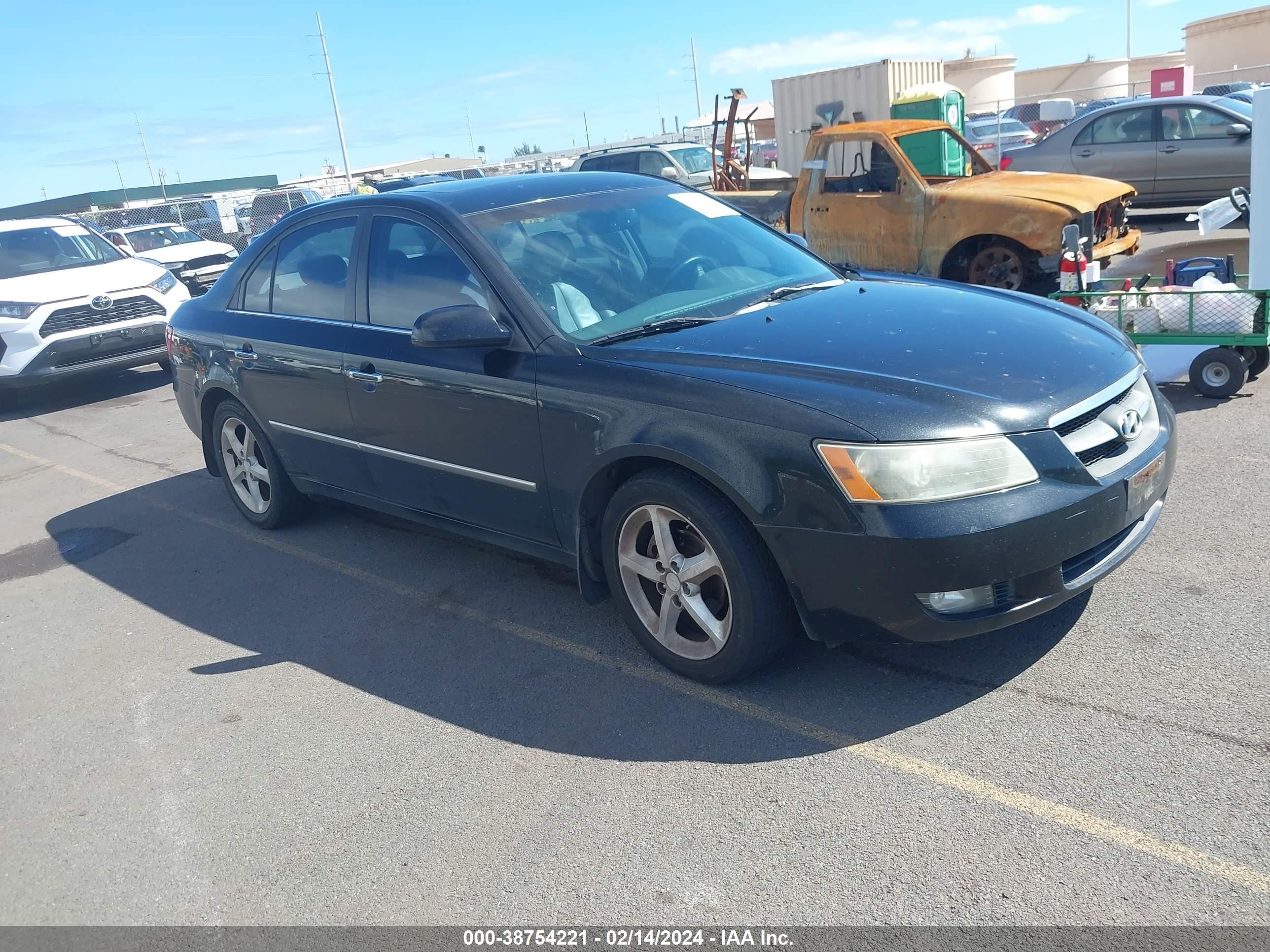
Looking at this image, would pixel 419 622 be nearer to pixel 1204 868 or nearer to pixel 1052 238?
pixel 1204 868

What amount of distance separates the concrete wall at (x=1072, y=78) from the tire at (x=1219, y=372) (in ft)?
170

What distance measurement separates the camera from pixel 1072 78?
58406mm

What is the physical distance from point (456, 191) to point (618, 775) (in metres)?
2.67

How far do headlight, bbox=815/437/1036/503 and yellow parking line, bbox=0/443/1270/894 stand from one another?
782 mm

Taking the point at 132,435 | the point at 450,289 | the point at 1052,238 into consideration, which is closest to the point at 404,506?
the point at 450,289

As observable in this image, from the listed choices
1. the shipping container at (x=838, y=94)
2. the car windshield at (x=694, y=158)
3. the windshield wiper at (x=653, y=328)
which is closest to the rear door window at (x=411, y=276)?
the windshield wiper at (x=653, y=328)

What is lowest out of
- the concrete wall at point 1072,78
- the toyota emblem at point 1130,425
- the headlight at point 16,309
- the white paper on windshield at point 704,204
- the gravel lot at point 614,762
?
the gravel lot at point 614,762

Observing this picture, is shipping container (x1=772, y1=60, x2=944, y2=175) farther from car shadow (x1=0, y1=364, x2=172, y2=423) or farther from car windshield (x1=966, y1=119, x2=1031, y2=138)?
car shadow (x1=0, y1=364, x2=172, y2=423)

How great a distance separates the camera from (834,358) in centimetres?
351

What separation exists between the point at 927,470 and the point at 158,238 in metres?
19.3

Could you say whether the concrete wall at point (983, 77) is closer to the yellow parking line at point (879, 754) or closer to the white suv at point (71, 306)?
the white suv at point (71, 306)

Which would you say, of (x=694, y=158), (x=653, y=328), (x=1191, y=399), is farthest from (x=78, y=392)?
(x=694, y=158)

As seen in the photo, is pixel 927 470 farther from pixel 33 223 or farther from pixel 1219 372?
pixel 33 223

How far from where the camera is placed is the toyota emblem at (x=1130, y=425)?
347cm
